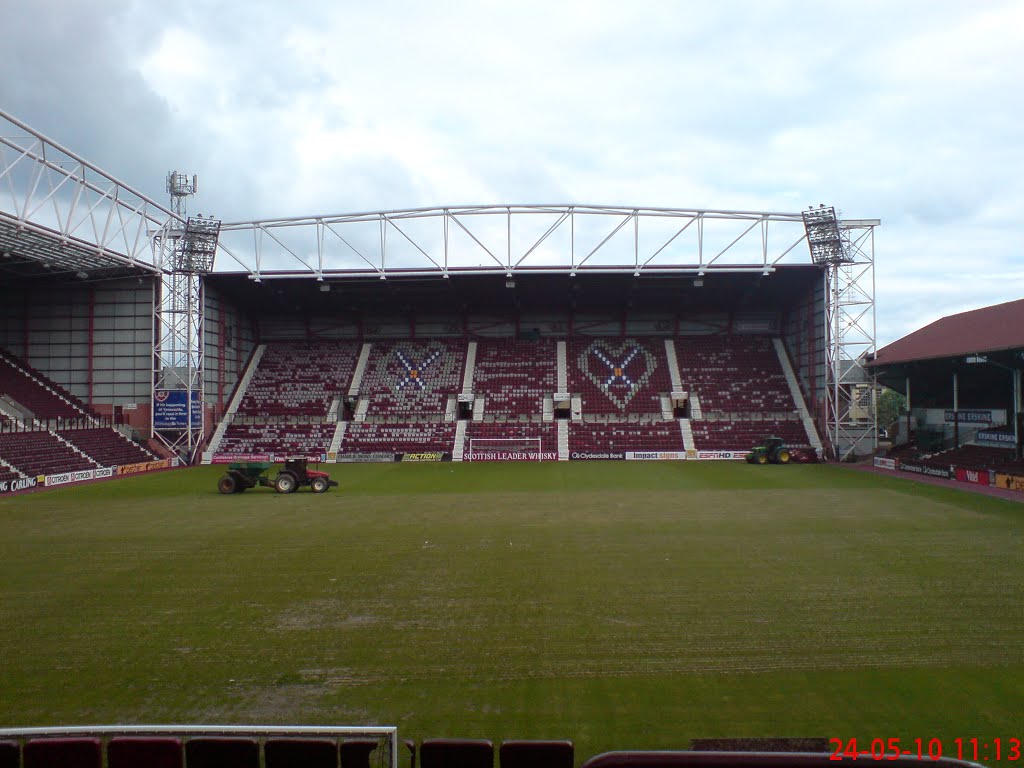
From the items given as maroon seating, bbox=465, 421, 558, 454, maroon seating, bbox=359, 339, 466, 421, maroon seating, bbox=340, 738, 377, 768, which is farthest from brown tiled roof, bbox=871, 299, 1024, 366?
maroon seating, bbox=340, 738, 377, 768

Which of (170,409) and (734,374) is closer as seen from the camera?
(170,409)

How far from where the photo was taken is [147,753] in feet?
14.3

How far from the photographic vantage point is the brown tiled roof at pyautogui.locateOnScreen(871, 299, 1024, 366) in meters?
27.7

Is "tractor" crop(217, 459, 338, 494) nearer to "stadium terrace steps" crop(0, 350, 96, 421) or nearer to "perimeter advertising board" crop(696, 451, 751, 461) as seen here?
"stadium terrace steps" crop(0, 350, 96, 421)

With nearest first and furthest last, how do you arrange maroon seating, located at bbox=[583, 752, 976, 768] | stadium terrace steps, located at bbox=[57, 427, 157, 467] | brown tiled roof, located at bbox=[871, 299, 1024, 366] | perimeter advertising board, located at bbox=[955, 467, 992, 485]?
maroon seating, located at bbox=[583, 752, 976, 768], perimeter advertising board, located at bbox=[955, 467, 992, 485], brown tiled roof, located at bbox=[871, 299, 1024, 366], stadium terrace steps, located at bbox=[57, 427, 157, 467]

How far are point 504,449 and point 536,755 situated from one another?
3644cm

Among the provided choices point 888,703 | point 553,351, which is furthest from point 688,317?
point 888,703

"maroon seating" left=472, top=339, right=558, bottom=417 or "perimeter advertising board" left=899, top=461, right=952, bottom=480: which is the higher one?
"maroon seating" left=472, top=339, right=558, bottom=417

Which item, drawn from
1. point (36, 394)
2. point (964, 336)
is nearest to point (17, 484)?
point (36, 394)

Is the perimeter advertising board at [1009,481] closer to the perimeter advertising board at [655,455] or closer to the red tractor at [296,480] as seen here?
the perimeter advertising board at [655,455]

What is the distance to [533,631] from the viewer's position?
29.3ft

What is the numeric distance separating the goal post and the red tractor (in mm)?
16060

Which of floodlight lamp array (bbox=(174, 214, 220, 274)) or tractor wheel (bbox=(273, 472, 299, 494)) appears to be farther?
floodlight lamp array (bbox=(174, 214, 220, 274))

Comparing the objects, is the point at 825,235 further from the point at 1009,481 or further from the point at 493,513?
the point at 493,513
